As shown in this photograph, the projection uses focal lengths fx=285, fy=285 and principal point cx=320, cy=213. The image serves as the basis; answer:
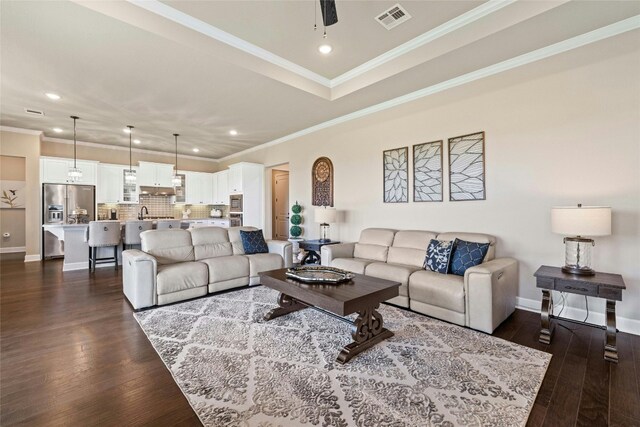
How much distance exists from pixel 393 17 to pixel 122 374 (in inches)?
152

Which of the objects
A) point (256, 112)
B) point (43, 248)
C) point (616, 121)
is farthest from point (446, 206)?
point (43, 248)

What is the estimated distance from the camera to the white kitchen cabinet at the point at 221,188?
8.09m

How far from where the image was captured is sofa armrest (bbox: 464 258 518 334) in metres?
2.69

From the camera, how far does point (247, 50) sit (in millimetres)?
3361

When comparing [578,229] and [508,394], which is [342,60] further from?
[508,394]

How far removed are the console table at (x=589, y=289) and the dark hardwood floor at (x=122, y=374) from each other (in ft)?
0.36

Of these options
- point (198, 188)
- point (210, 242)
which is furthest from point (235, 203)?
point (210, 242)

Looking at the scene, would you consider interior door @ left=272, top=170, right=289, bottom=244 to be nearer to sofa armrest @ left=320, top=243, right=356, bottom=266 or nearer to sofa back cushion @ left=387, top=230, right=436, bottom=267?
sofa armrest @ left=320, top=243, right=356, bottom=266

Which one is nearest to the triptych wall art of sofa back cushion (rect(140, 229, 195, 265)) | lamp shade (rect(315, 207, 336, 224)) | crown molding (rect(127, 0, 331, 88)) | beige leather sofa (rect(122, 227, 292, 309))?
lamp shade (rect(315, 207, 336, 224))

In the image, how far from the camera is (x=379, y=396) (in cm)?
182

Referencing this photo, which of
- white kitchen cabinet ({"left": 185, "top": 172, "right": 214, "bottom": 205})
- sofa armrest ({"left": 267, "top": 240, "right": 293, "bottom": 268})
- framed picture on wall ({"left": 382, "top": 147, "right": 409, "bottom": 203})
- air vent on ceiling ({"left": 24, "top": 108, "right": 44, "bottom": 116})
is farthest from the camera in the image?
white kitchen cabinet ({"left": 185, "top": 172, "right": 214, "bottom": 205})

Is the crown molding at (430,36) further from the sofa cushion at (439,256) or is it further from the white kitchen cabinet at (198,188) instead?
the white kitchen cabinet at (198,188)

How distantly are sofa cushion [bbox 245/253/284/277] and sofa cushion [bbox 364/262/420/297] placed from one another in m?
1.53

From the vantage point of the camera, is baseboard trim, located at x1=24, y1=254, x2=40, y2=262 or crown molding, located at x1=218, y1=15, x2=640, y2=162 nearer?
crown molding, located at x1=218, y1=15, x2=640, y2=162
